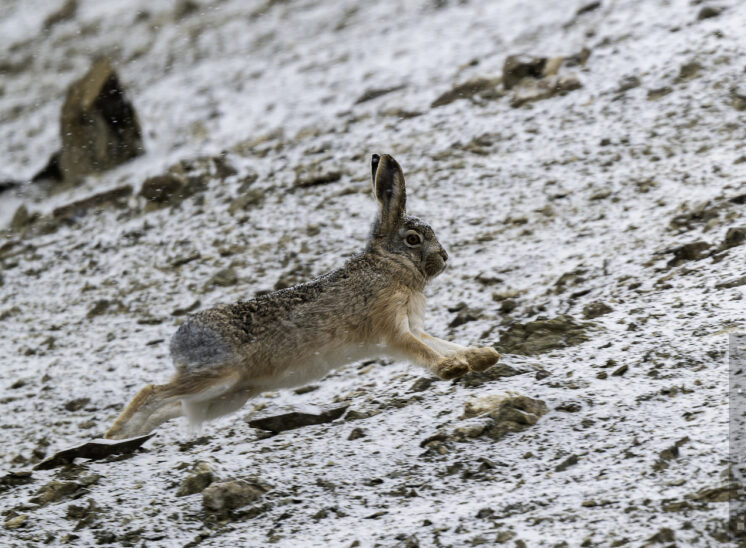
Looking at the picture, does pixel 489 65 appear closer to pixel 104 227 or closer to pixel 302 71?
pixel 302 71

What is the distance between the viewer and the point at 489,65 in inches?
432

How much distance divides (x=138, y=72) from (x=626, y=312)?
10.8 m

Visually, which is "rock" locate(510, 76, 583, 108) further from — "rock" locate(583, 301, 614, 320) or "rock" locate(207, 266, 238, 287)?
"rock" locate(583, 301, 614, 320)

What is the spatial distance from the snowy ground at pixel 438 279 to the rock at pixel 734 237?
0.15 meters

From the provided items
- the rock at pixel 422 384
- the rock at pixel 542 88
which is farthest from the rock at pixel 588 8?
the rock at pixel 422 384

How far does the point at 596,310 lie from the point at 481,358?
1.24 metres

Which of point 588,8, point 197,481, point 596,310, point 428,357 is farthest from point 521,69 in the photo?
point 197,481

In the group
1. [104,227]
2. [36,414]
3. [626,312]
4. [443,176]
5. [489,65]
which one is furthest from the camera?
[489,65]

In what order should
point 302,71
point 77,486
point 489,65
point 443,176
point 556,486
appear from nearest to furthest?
point 556,486
point 77,486
point 443,176
point 489,65
point 302,71

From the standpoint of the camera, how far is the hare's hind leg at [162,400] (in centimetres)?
526

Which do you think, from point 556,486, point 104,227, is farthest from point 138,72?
point 556,486

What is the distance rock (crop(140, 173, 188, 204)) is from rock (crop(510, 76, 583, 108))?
3.65m

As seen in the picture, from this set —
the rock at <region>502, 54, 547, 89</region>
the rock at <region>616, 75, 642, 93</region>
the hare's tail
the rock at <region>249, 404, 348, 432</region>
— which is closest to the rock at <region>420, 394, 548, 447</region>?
the rock at <region>249, 404, 348, 432</region>

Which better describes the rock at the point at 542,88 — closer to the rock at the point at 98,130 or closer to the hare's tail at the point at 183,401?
the rock at the point at 98,130
